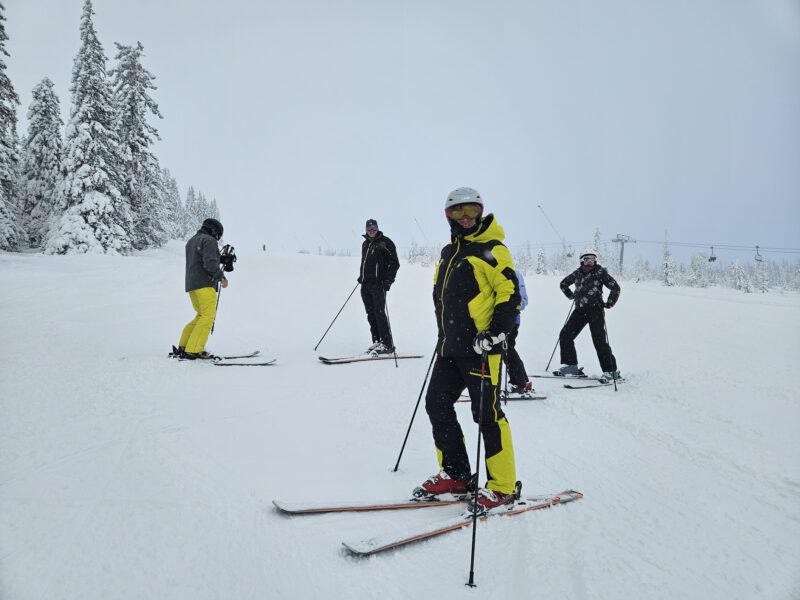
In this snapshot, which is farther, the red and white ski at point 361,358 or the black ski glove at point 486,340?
the red and white ski at point 361,358

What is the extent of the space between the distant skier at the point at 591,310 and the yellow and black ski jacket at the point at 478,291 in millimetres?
5221

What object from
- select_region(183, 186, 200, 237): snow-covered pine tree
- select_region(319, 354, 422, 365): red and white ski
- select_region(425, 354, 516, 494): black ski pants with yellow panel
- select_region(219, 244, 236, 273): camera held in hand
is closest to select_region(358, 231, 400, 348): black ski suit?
select_region(319, 354, 422, 365): red and white ski

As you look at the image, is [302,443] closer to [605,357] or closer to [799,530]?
[799,530]

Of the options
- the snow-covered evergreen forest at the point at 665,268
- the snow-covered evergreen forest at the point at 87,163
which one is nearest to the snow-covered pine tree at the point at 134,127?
the snow-covered evergreen forest at the point at 87,163

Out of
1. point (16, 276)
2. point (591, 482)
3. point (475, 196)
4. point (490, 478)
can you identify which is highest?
point (475, 196)

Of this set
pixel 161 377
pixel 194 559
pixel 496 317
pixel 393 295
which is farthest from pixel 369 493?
pixel 393 295

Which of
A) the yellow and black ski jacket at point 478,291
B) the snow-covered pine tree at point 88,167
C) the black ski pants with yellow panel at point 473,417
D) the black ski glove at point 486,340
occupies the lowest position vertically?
the black ski pants with yellow panel at point 473,417

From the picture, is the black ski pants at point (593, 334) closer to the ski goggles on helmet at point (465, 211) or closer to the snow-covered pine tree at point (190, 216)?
the ski goggles on helmet at point (465, 211)

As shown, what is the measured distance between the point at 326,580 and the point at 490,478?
4.81ft

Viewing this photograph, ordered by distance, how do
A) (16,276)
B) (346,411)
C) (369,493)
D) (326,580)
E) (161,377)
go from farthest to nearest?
(16,276) → (161,377) → (346,411) → (369,493) → (326,580)

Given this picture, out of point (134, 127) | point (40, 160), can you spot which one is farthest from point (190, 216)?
point (134, 127)

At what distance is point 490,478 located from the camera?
3.28m

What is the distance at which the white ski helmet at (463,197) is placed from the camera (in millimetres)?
3443

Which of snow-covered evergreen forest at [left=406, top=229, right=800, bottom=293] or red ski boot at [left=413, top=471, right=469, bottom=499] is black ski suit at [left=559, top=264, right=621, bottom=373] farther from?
snow-covered evergreen forest at [left=406, top=229, right=800, bottom=293]
